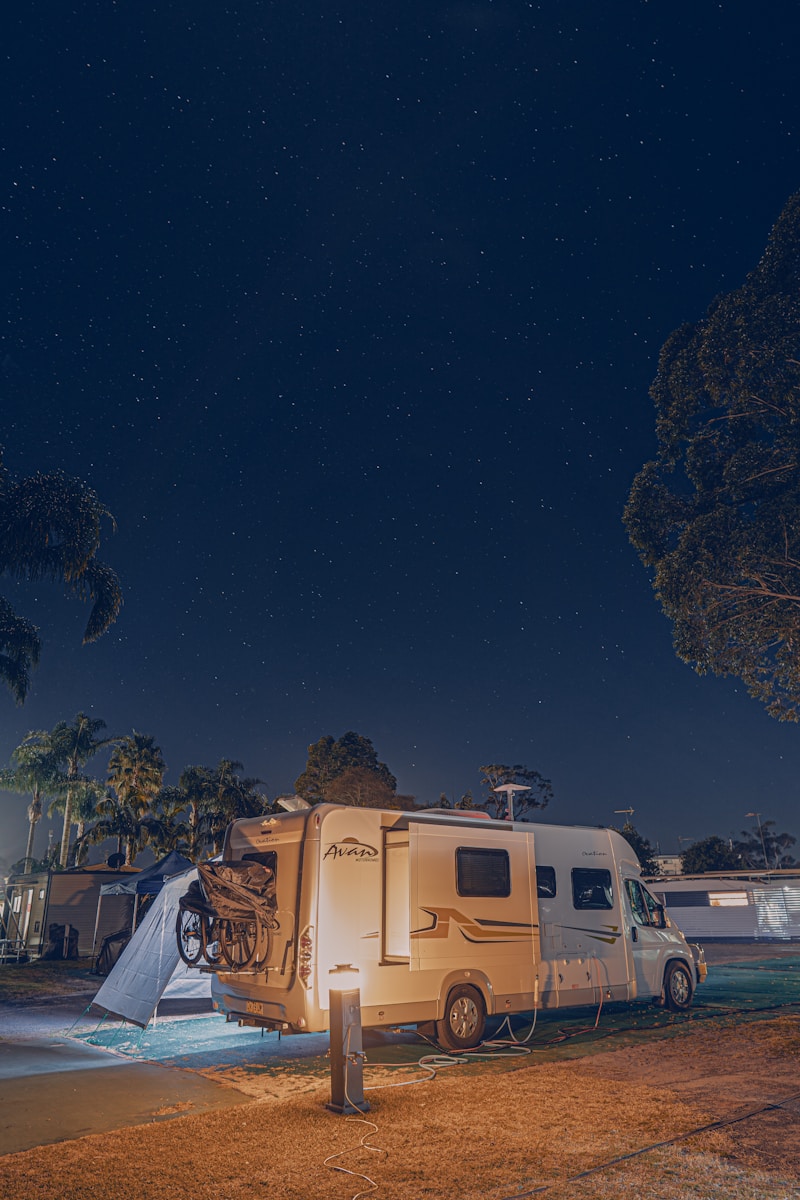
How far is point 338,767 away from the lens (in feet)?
172

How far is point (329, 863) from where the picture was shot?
909 cm

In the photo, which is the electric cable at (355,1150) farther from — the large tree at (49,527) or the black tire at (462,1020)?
the large tree at (49,527)

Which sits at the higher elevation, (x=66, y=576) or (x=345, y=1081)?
(x=66, y=576)

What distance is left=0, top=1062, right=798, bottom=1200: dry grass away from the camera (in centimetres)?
531

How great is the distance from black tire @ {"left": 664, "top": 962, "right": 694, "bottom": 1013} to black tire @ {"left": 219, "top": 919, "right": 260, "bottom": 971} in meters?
7.23

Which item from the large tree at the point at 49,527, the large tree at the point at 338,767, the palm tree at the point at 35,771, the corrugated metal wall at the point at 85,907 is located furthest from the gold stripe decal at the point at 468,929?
the palm tree at the point at 35,771

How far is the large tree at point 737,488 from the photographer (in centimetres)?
1852

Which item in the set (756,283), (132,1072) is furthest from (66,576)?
(756,283)

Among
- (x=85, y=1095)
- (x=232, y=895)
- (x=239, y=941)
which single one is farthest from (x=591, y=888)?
(x=85, y=1095)

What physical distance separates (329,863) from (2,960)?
2279 centimetres

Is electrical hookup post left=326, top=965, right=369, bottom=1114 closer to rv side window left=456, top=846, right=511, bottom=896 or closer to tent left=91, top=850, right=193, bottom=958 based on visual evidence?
rv side window left=456, top=846, right=511, bottom=896

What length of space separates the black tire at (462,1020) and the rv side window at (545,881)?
169 cm

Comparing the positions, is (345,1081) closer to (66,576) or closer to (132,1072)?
(132,1072)

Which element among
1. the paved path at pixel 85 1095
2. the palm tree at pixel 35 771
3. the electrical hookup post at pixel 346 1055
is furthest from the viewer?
the palm tree at pixel 35 771
